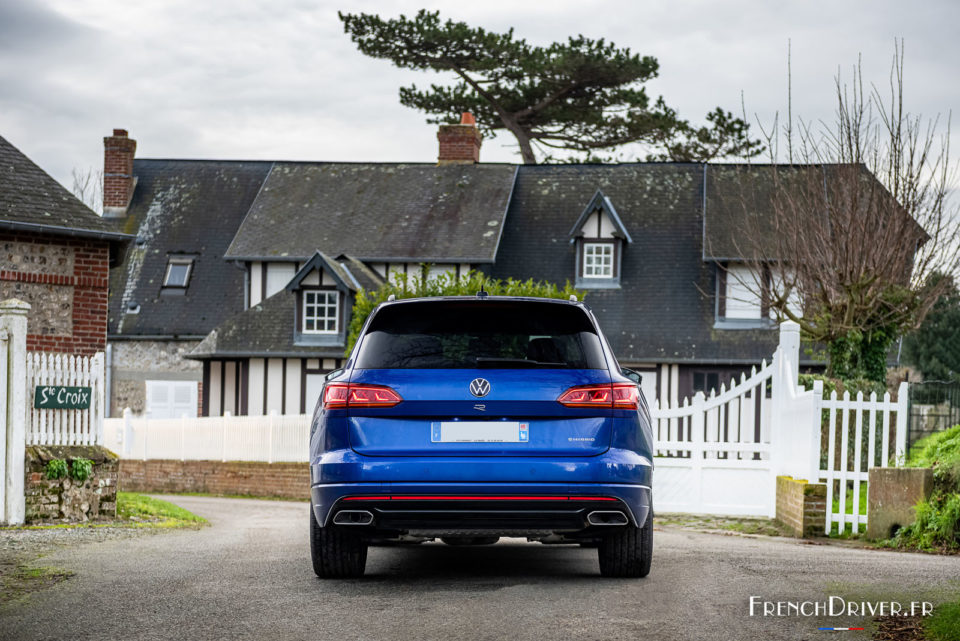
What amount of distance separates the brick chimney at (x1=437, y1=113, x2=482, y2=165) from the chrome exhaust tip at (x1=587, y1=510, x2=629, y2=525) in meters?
30.5

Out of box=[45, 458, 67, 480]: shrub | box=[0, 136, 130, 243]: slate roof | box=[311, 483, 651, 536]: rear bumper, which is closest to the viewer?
box=[311, 483, 651, 536]: rear bumper

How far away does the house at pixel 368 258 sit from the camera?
31.2 meters

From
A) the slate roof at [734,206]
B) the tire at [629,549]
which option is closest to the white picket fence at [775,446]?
the tire at [629,549]

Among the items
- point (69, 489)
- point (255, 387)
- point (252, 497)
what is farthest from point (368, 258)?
point (69, 489)

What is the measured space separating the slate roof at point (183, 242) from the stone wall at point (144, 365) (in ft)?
1.39

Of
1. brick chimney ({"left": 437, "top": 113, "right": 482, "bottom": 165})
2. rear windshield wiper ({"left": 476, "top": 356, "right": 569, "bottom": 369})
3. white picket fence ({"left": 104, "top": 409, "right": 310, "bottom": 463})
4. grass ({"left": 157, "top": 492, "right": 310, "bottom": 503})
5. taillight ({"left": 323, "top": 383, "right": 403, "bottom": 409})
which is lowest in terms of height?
grass ({"left": 157, "top": 492, "right": 310, "bottom": 503})

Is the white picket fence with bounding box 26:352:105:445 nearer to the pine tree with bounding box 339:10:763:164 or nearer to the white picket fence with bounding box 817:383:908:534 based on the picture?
the white picket fence with bounding box 817:383:908:534

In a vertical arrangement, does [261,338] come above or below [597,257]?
below

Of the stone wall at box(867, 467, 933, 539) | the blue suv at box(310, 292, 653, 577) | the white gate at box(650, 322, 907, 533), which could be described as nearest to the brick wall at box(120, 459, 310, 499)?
the white gate at box(650, 322, 907, 533)

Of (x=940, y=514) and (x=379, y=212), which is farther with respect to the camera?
(x=379, y=212)

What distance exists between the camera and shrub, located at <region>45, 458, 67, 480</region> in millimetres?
12641

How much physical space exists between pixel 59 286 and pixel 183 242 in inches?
753

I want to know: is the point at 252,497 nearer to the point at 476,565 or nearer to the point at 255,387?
the point at 255,387

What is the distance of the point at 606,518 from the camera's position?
22.7ft
